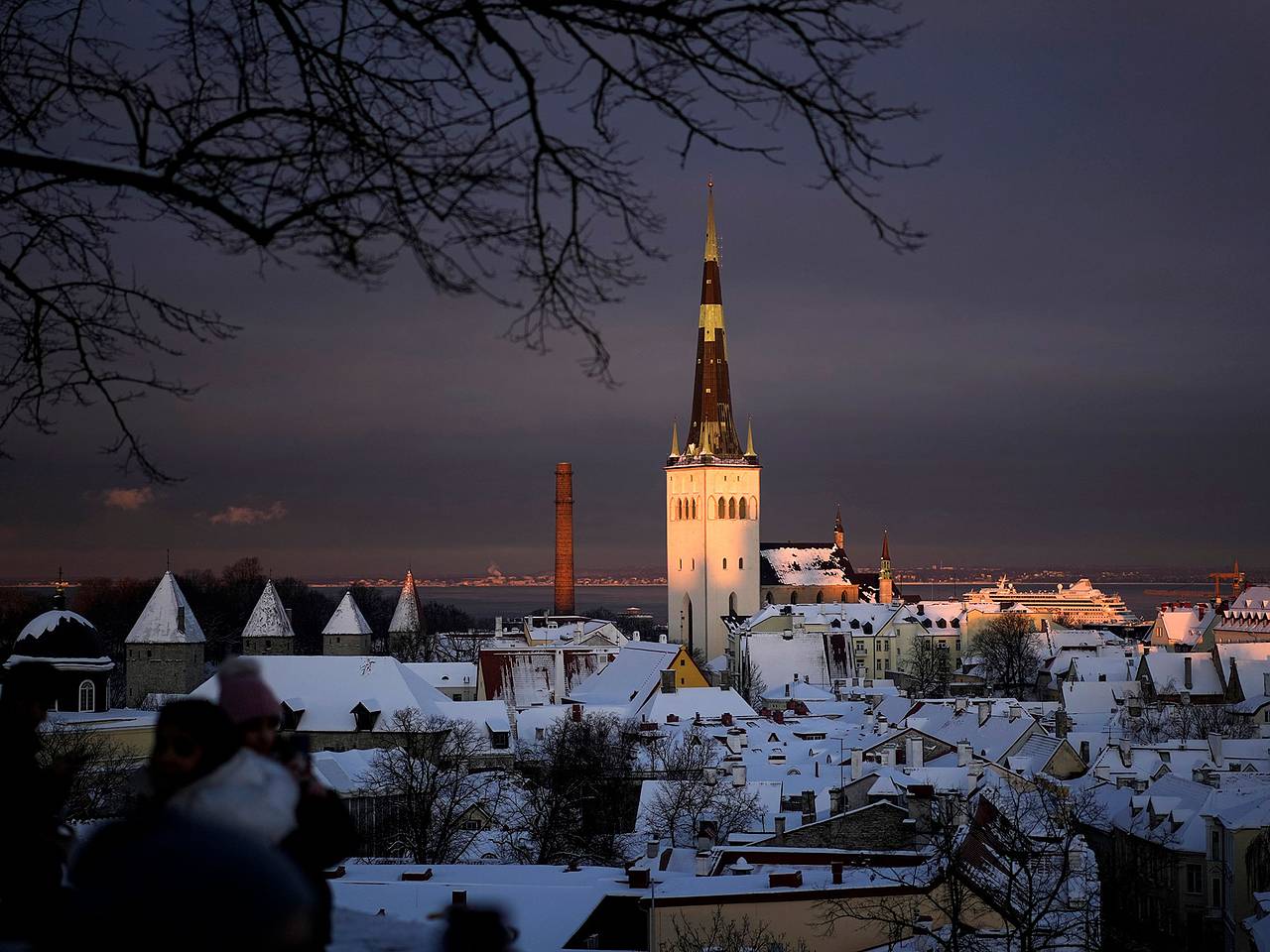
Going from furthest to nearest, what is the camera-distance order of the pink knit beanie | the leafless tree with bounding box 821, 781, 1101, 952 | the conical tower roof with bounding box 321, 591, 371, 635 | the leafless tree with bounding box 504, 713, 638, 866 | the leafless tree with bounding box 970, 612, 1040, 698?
1. the leafless tree with bounding box 970, 612, 1040, 698
2. the conical tower roof with bounding box 321, 591, 371, 635
3. the leafless tree with bounding box 504, 713, 638, 866
4. the leafless tree with bounding box 821, 781, 1101, 952
5. the pink knit beanie

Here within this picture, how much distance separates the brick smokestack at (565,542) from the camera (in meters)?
110

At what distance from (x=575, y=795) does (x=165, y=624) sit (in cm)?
3088

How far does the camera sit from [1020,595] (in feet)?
593

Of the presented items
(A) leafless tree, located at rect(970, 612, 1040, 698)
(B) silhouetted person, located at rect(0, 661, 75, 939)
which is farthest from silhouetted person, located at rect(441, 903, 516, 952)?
(A) leafless tree, located at rect(970, 612, 1040, 698)

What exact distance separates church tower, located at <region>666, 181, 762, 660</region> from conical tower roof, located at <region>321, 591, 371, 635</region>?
4099 cm

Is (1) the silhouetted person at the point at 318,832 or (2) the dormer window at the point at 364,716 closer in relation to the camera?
(1) the silhouetted person at the point at 318,832

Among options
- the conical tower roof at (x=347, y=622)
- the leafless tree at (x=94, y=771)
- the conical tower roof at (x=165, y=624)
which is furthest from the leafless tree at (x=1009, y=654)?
the leafless tree at (x=94, y=771)

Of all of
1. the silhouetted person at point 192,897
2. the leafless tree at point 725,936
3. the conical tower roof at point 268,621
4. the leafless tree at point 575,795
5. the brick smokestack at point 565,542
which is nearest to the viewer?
the silhouetted person at point 192,897

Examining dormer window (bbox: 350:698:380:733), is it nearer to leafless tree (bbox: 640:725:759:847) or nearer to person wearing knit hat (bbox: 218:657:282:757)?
leafless tree (bbox: 640:725:759:847)

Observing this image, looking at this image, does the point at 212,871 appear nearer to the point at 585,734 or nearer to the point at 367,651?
the point at 585,734

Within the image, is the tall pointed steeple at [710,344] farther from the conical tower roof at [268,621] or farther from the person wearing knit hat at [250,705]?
the person wearing knit hat at [250,705]

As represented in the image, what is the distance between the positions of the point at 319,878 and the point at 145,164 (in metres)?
3.15

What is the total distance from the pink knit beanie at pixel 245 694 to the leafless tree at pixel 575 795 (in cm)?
2479

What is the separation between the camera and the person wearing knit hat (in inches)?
125
